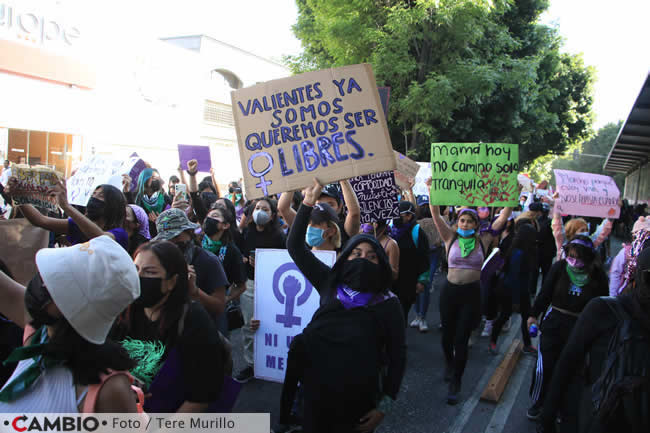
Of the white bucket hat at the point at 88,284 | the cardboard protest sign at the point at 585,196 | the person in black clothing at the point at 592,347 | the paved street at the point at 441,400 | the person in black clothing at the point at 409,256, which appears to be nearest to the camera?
the white bucket hat at the point at 88,284

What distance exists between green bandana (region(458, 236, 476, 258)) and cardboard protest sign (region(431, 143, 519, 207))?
0.72m

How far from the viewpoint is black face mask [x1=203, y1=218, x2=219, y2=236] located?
4172mm

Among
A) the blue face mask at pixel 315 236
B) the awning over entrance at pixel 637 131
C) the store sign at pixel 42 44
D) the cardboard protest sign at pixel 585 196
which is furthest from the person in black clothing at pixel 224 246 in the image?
the store sign at pixel 42 44

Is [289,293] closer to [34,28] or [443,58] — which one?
[443,58]

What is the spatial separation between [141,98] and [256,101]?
1910cm

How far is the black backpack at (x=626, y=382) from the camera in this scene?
2.20m

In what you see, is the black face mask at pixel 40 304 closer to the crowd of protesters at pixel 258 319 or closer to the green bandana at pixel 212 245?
the crowd of protesters at pixel 258 319

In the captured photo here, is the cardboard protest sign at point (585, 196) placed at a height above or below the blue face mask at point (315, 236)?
above

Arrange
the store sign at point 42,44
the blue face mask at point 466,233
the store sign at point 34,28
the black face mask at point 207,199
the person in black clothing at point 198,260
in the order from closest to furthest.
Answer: the person in black clothing at point 198,260, the blue face mask at point 466,233, the black face mask at point 207,199, the store sign at point 34,28, the store sign at point 42,44

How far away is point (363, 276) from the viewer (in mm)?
2797

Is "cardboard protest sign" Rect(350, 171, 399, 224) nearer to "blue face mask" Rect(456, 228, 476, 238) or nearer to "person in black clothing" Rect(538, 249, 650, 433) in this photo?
"blue face mask" Rect(456, 228, 476, 238)

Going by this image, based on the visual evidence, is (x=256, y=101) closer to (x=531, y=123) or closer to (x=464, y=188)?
(x=464, y=188)

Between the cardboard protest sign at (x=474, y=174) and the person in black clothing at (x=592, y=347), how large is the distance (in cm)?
337

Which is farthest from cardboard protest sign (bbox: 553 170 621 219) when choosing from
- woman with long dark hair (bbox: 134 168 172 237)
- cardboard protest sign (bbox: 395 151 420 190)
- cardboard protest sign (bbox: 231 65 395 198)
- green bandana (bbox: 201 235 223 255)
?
woman with long dark hair (bbox: 134 168 172 237)
